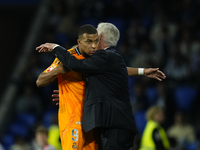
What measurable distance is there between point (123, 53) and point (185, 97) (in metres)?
2.18

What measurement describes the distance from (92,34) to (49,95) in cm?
678

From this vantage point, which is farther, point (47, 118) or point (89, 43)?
point (47, 118)

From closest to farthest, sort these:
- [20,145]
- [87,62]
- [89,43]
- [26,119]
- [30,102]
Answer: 1. [87,62]
2. [89,43]
3. [20,145]
4. [30,102]
5. [26,119]

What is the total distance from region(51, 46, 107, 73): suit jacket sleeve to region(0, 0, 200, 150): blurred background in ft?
13.7

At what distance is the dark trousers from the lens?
3.50 metres

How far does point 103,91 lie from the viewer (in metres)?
3.57

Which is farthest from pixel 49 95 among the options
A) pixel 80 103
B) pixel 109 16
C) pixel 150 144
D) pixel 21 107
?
pixel 80 103

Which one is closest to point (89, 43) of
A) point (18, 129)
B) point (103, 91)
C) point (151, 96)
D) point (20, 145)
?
point (103, 91)

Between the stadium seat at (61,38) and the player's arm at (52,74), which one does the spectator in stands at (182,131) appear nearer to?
the stadium seat at (61,38)

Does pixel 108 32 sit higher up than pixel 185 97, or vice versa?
pixel 108 32

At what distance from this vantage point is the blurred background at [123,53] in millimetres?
8273

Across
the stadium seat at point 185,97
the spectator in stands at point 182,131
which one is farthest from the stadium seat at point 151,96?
the spectator in stands at point 182,131

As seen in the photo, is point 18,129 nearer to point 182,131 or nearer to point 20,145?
point 20,145

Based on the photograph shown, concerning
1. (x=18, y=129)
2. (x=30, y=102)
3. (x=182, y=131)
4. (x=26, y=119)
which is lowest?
(x=18, y=129)
